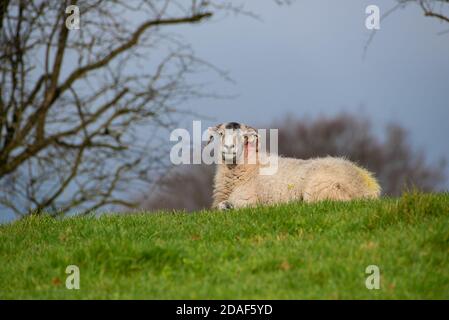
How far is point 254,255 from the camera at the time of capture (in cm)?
993

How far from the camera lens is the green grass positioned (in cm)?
882

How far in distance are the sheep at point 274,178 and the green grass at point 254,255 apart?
84.5 inches

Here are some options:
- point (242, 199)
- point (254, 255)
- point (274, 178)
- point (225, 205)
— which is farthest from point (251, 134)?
point (254, 255)

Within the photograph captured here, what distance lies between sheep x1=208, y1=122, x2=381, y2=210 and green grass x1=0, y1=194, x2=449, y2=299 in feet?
7.04

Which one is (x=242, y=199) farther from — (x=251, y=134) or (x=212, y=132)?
(x=212, y=132)

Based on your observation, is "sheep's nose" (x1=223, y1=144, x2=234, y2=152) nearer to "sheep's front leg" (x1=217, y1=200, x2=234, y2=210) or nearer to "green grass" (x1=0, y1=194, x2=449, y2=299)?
"sheep's front leg" (x1=217, y1=200, x2=234, y2=210)

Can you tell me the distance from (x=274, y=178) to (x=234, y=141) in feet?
3.79

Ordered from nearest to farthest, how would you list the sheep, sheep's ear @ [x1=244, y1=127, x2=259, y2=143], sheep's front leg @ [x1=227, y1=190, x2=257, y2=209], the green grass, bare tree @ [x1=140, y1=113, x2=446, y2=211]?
the green grass → the sheep → sheep's front leg @ [x1=227, y1=190, x2=257, y2=209] → sheep's ear @ [x1=244, y1=127, x2=259, y2=143] → bare tree @ [x1=140, y1=113, x2=446, y2=211]

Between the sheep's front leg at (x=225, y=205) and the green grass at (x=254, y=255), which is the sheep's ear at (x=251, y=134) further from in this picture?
the green grass at (x=254, y=255)

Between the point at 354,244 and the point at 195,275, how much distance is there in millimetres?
2160

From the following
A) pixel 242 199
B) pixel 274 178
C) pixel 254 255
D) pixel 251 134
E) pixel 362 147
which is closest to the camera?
pixel 254 255

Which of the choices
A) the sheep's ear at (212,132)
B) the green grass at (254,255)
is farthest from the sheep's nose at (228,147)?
the green grass at (254,255)

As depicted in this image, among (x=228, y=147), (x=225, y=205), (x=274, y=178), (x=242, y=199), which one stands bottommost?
(x=225, y=205)

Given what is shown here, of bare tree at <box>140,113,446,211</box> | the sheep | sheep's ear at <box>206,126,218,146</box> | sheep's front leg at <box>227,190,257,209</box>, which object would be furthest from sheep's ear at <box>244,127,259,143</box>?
bare tree at <box>140,113,446,211</box>
